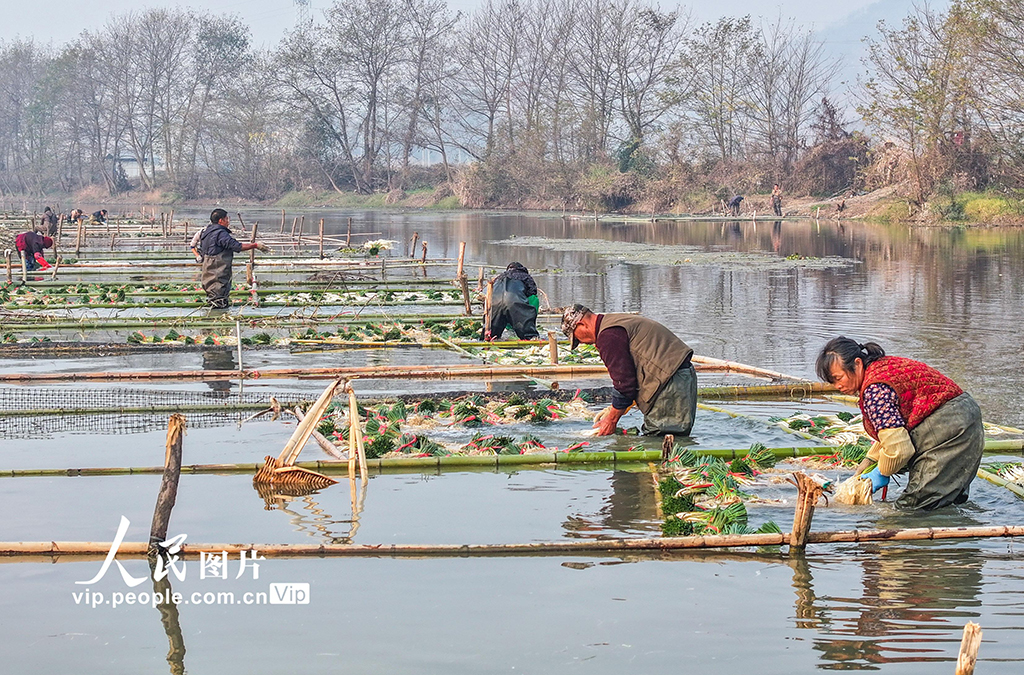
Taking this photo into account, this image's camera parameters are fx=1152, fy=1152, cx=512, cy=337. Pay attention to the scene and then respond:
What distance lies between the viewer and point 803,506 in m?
5.32

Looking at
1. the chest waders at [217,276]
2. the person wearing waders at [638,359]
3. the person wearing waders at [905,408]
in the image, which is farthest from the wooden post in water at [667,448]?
the chest waders at [217,276]

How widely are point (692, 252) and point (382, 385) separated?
18847 mm

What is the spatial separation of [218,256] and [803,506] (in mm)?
11189

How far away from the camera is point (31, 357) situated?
11969 millimetres

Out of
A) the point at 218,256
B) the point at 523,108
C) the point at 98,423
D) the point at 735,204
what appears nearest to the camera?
the point at 98,423

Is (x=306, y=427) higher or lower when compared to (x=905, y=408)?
lower

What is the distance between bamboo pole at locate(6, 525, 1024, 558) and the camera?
5.37m

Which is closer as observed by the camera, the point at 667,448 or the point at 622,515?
the point at 622,515

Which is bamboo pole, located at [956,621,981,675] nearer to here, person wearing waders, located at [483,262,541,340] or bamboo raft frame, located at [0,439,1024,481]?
bamboo raft frame, located at [0,439,1024,481]

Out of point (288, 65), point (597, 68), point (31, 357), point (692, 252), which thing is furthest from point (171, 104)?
point (31, 357)

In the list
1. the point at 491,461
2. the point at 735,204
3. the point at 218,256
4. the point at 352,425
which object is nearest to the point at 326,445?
the point at 491,461

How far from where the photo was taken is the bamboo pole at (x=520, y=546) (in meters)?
5.37

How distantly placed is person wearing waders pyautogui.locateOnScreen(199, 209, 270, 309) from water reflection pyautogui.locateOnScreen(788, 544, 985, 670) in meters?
10.9

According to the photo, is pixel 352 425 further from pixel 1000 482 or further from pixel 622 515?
pixel 1000 482
